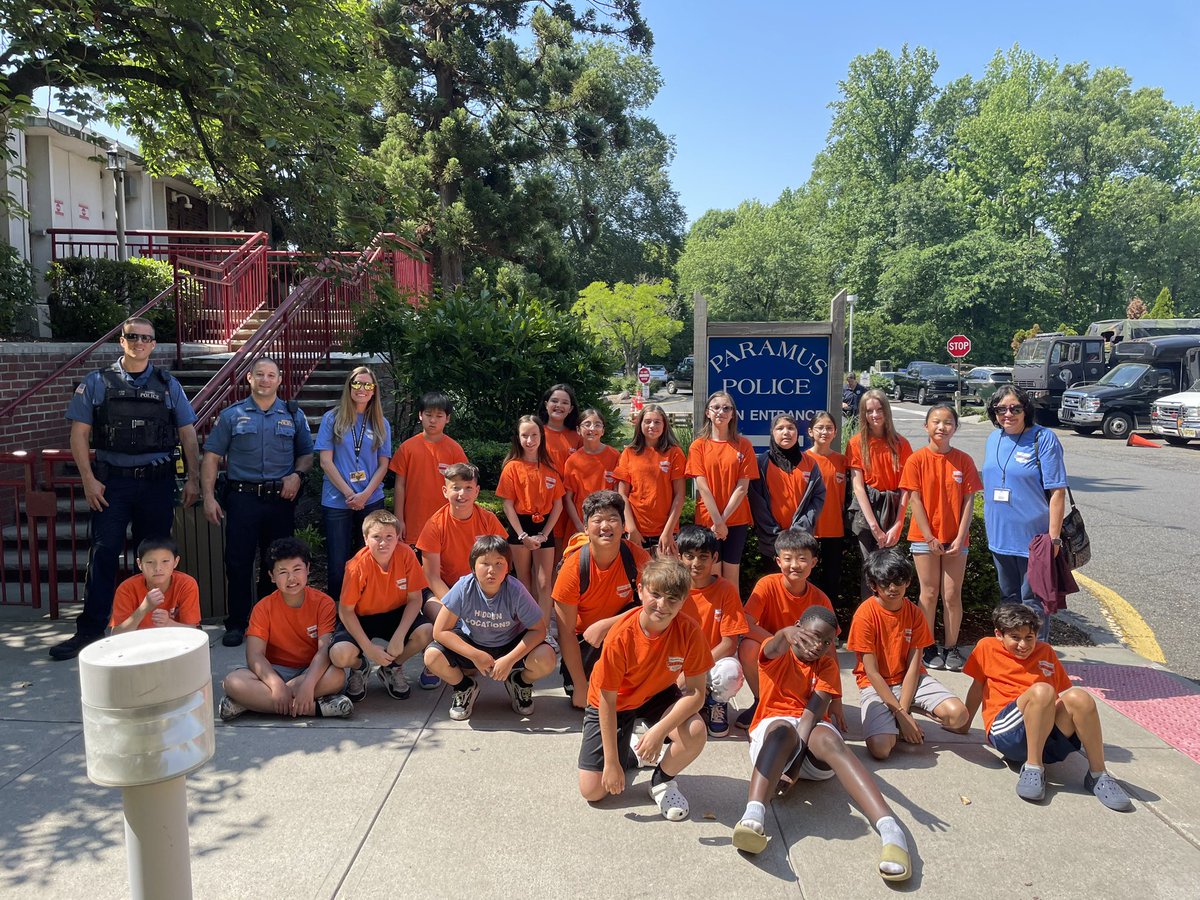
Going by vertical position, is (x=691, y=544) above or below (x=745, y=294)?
below

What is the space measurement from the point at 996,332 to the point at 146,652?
1956 inches

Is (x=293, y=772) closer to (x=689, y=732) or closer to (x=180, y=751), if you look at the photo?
(x=689, y=732)

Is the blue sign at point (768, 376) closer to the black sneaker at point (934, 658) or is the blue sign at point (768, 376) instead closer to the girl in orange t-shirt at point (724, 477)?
the girl in orange t-shirt at point (724, 477)

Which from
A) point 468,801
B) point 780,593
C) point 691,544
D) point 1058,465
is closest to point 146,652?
point 468,801

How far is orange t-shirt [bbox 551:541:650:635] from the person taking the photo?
14.0 feet

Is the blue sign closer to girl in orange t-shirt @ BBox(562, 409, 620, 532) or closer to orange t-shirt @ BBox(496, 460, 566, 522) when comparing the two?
girl in orange t-shirt @ BBox(562, 409, 620, 532)

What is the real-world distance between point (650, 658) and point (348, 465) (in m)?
2.71

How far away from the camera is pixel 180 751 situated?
176cm

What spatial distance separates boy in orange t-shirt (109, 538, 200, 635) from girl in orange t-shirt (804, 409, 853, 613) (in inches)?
145

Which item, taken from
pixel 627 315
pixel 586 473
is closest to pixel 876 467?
pixel 586 473

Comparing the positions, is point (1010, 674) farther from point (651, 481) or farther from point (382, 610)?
point (382, 610)

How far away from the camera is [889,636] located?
4141 mm

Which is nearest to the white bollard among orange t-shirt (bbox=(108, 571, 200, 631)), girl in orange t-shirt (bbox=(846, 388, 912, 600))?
orange t-shirt (bbox=(108, 571, 200, 631))

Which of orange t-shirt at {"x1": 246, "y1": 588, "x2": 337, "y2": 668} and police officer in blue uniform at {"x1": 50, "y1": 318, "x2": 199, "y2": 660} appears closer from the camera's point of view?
orange t-shirt at {"x1": 246, "y1": 588, "x2": 337, "y2": 668}
